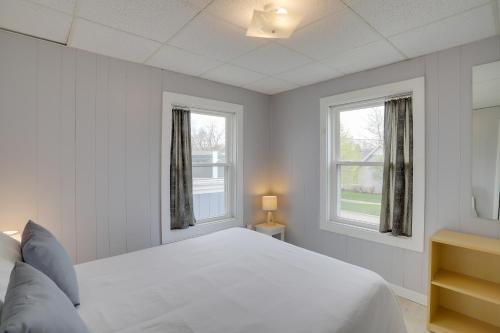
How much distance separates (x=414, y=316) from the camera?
2365mm

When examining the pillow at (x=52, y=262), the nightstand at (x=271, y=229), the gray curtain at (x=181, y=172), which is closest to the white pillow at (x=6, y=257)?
the pillow at (x=52, y=262)

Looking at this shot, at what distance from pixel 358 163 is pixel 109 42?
9.33 feet

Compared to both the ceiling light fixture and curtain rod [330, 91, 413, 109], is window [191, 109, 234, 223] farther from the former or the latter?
the ceiling light fixture

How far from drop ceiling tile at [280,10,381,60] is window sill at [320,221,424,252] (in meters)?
1.93

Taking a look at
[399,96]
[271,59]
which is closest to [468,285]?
[399,96]

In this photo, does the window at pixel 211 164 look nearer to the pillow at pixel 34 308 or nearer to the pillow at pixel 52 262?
the pillow at pixel 52 262

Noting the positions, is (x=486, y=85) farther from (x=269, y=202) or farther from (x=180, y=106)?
(x=180, y=106)

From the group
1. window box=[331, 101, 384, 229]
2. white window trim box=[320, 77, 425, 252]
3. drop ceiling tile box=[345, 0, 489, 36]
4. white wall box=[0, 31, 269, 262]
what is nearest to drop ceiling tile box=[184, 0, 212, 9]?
drop ceiling tile box=[345, 0, 489, 36]

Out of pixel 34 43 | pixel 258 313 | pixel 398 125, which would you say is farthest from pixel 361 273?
pixel 34 43

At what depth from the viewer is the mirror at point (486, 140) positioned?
213 centimetres

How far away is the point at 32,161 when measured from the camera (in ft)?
7.16

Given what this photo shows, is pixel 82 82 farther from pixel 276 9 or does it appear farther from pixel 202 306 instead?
pixel 202 306

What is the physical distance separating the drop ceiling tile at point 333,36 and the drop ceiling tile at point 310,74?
37 centimetres

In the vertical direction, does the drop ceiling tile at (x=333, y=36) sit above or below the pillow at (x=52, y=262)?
above
